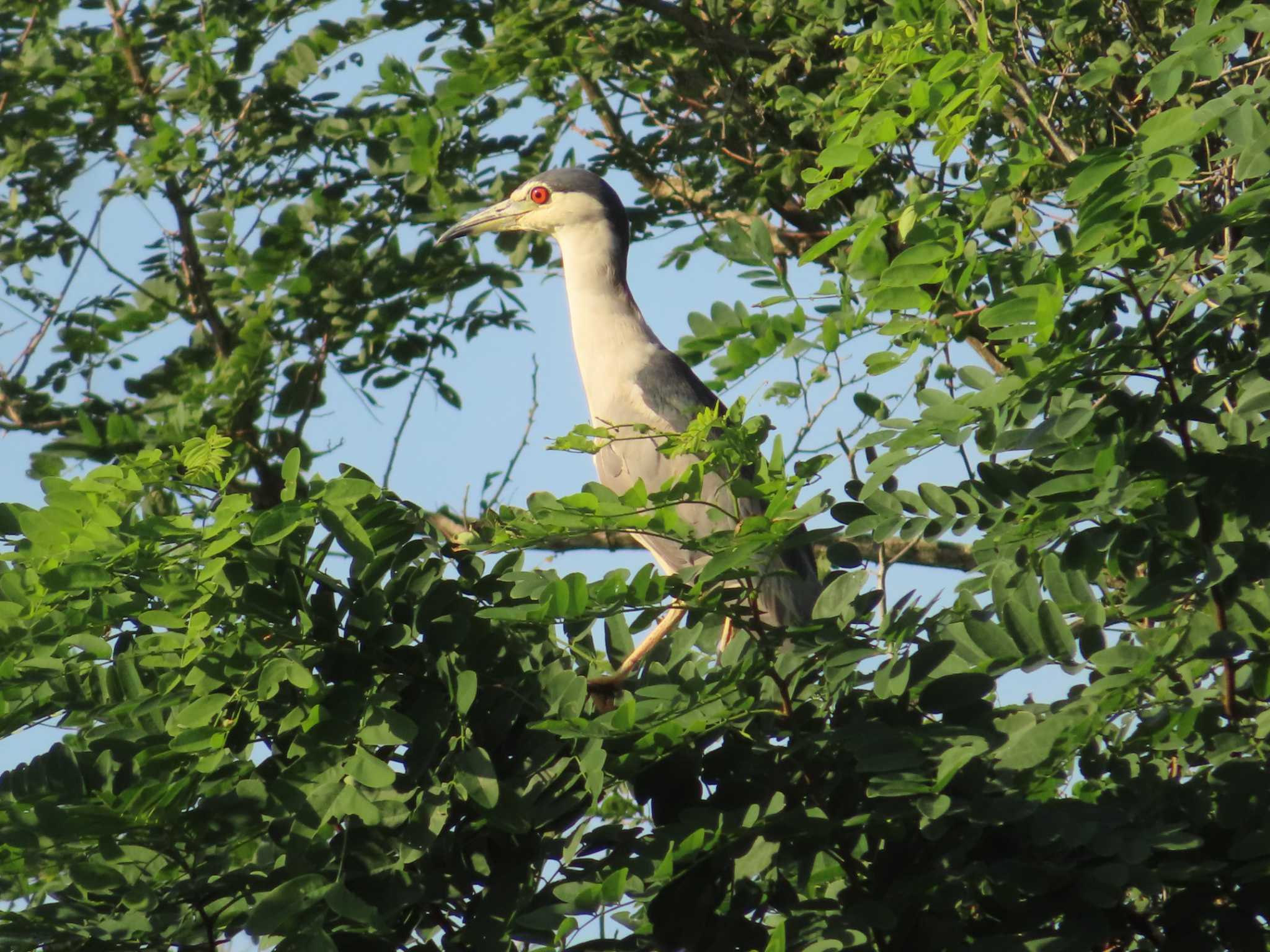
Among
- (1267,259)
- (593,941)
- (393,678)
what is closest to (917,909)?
(593,941)

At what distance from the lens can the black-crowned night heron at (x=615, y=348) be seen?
4.59 metres

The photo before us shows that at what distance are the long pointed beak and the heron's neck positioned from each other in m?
0.19

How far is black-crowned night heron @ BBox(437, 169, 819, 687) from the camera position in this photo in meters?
4.59

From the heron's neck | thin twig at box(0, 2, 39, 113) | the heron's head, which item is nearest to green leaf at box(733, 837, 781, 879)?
the heron's neck

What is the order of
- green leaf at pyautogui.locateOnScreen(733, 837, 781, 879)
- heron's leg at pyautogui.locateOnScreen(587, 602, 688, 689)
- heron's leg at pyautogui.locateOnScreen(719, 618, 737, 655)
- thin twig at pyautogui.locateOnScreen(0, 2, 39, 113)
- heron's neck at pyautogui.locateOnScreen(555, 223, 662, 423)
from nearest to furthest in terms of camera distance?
green leaf at pyautogui.locateOnScreen(733, 837, 781, 879), heron's leg at pyautogui.locateOnScreen(719, 618, 737, 655), heron's leg at pyautogui.locateOnScreen(587, 602, 688, 689), heron's neck at pyautogui.locateOnScreen(555, 223, 662, 423), thin twig at pyautogui.locateOnScreen(0, 2, 39, 113)

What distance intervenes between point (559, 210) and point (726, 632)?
3.12 meters

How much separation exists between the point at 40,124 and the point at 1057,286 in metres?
4.52

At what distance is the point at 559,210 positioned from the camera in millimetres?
5473

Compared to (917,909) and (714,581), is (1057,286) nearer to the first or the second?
(714,581)

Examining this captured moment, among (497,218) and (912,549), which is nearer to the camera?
(912,549)

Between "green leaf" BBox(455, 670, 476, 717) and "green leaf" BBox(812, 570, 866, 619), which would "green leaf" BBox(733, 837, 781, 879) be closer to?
"green leaf" BBox(812, 570, 866, 619)

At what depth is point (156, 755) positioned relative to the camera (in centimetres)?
223

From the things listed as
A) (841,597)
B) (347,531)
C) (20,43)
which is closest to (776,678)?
(841,597)

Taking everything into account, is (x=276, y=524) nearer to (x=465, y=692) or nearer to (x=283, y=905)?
(x=465, y=692)
